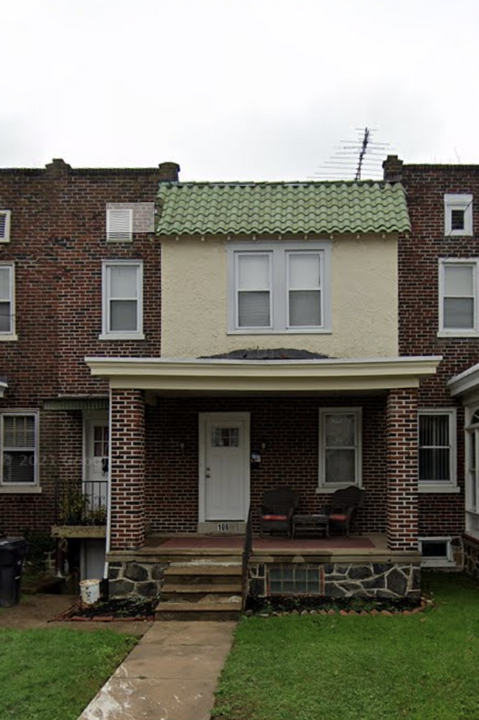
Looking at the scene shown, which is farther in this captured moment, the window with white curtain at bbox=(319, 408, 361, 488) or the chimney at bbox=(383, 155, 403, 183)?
the chimney at bbox=(383, 155, 403, 183)

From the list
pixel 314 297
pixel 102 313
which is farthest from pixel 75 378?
pixel 314 297

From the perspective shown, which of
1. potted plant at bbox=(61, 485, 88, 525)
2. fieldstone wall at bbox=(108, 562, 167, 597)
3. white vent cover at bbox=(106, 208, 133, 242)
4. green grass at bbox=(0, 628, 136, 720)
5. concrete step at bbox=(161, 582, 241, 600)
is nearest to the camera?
green grass at bbox=(0, 628, 136, 720)

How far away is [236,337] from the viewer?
541 inches

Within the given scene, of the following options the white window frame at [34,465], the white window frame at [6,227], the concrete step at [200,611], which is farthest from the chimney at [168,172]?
the concrete step at [200,611]

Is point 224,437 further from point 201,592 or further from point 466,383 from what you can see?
point 466,383

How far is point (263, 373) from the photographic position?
11.9 metres

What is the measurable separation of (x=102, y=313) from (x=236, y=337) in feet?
9.13

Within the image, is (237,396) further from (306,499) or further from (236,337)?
(306,499)

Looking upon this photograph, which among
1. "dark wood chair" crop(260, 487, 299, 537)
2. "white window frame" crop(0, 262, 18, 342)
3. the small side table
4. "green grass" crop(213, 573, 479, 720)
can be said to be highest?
"white window frame" crop(0, 262, 18, 342)

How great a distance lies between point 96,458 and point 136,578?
12.1 feet

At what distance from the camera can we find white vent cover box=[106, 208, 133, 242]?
14.8 m

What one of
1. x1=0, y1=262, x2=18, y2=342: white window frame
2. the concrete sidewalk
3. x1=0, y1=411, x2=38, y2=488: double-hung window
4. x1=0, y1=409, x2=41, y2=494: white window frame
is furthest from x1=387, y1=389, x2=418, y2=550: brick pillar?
x1=0, y1=262, x2=18, y2=342: white window frame

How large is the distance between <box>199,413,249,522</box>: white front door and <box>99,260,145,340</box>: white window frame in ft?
6.86

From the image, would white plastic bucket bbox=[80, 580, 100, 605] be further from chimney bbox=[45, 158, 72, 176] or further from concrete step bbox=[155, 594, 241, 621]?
chimney bbox=[45, 158, 72, 176]
